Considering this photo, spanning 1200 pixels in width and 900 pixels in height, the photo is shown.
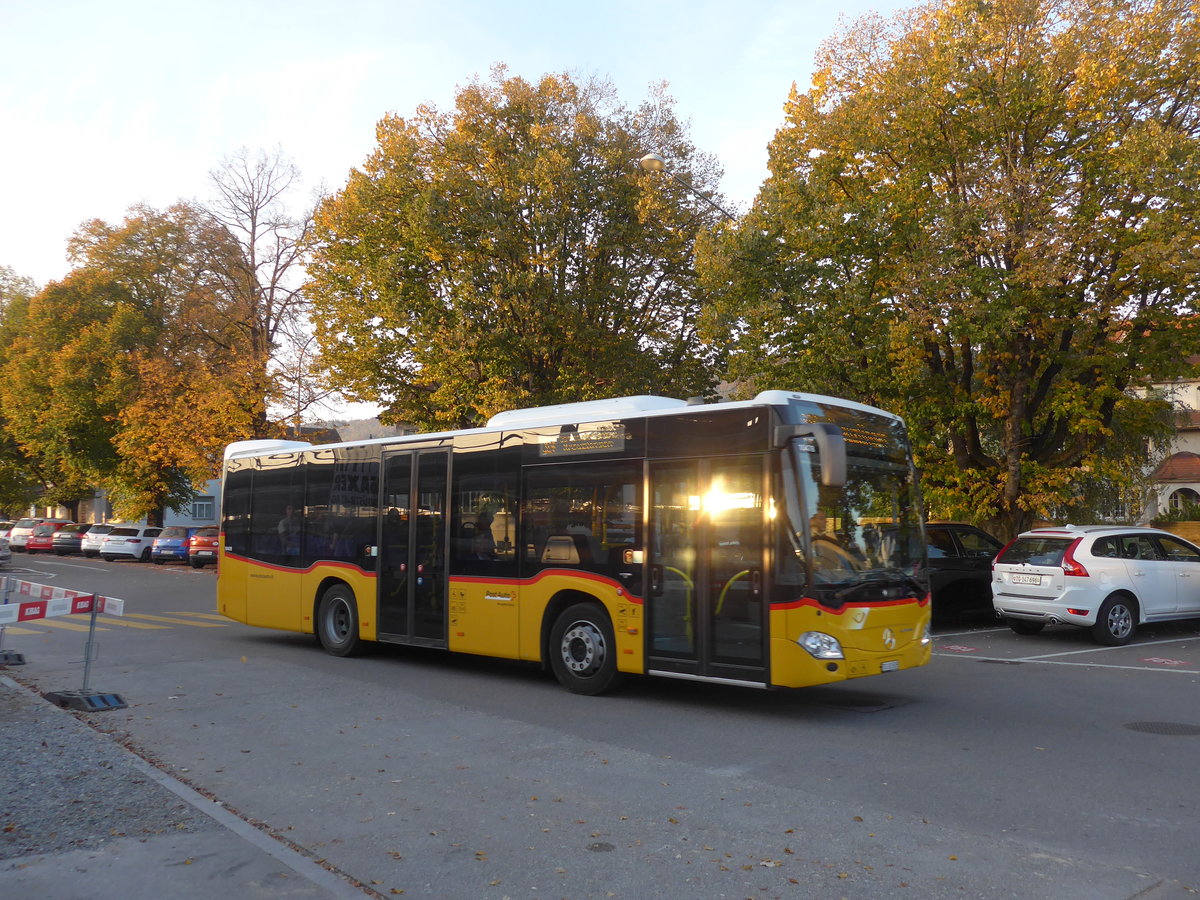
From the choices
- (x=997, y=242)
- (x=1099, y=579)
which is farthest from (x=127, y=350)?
(x=1099, y=579)

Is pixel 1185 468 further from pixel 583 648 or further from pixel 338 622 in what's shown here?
pixel 583 648

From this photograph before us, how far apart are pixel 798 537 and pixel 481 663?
575 cm

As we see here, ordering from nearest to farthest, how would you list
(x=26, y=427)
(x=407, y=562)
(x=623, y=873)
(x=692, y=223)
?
1. (x=623, y=873)
2. (x=407, y=562)
3. (x=692, y=223)
4. (x=26, y=427)

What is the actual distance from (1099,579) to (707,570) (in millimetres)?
7637

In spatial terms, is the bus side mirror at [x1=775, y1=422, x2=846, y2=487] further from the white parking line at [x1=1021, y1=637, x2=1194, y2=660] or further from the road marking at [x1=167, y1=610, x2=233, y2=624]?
the road marking at [x1=167, y1=610, x2=233, y2=624]

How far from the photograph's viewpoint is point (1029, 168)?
763 inches

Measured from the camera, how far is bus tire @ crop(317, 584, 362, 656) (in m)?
13.3

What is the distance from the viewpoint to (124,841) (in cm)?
536

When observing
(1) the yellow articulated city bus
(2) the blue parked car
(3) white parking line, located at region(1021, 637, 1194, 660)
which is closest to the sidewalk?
(1) the yellow articulated city bus

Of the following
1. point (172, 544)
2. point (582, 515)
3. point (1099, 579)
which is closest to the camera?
point (582, 515)

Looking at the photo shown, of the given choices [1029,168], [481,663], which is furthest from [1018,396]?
[481,663]

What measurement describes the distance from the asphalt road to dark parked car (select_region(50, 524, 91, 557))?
41434 millimetres

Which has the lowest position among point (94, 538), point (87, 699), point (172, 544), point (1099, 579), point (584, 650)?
point (87, 699)

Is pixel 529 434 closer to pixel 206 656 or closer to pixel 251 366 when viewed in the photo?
pixel 206 656
